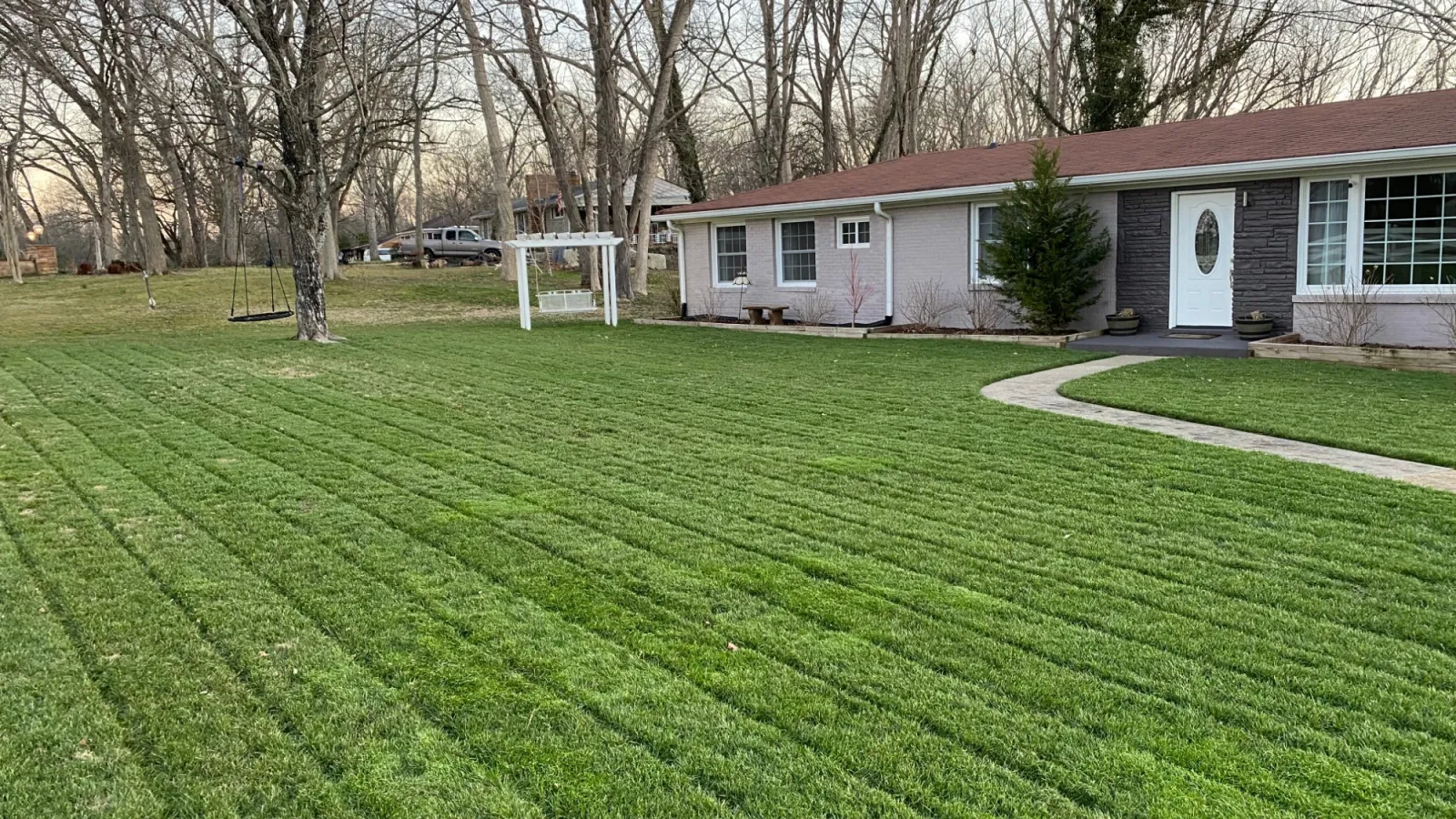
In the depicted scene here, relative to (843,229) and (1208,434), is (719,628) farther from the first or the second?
(843,229)

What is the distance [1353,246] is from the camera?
37.6ft

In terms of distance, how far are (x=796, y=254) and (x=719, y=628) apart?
14203 millimetres

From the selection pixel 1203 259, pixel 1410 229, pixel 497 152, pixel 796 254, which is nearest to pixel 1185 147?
pixel 1203 259

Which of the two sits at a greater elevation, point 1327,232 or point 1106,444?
point 1327,232

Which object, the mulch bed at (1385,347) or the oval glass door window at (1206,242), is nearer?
the mulch bed at (1385,347)

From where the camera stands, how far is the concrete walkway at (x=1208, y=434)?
5.66m

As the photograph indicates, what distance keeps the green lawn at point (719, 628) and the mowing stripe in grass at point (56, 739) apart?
0.01 metres

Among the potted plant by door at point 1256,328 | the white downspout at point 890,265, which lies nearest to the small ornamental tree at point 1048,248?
the potted plant by door at point 1256,328

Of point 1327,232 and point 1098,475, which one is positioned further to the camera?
point 1327,232

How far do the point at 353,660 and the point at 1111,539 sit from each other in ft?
10.6

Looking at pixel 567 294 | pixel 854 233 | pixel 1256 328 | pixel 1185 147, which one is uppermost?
pixel 1185 147

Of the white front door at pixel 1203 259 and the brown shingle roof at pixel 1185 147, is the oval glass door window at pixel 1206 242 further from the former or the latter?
the brown shingle roof at pixel 1185 147

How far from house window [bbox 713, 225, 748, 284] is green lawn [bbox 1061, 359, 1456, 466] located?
8829mm

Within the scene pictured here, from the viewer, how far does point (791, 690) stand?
3092mm
